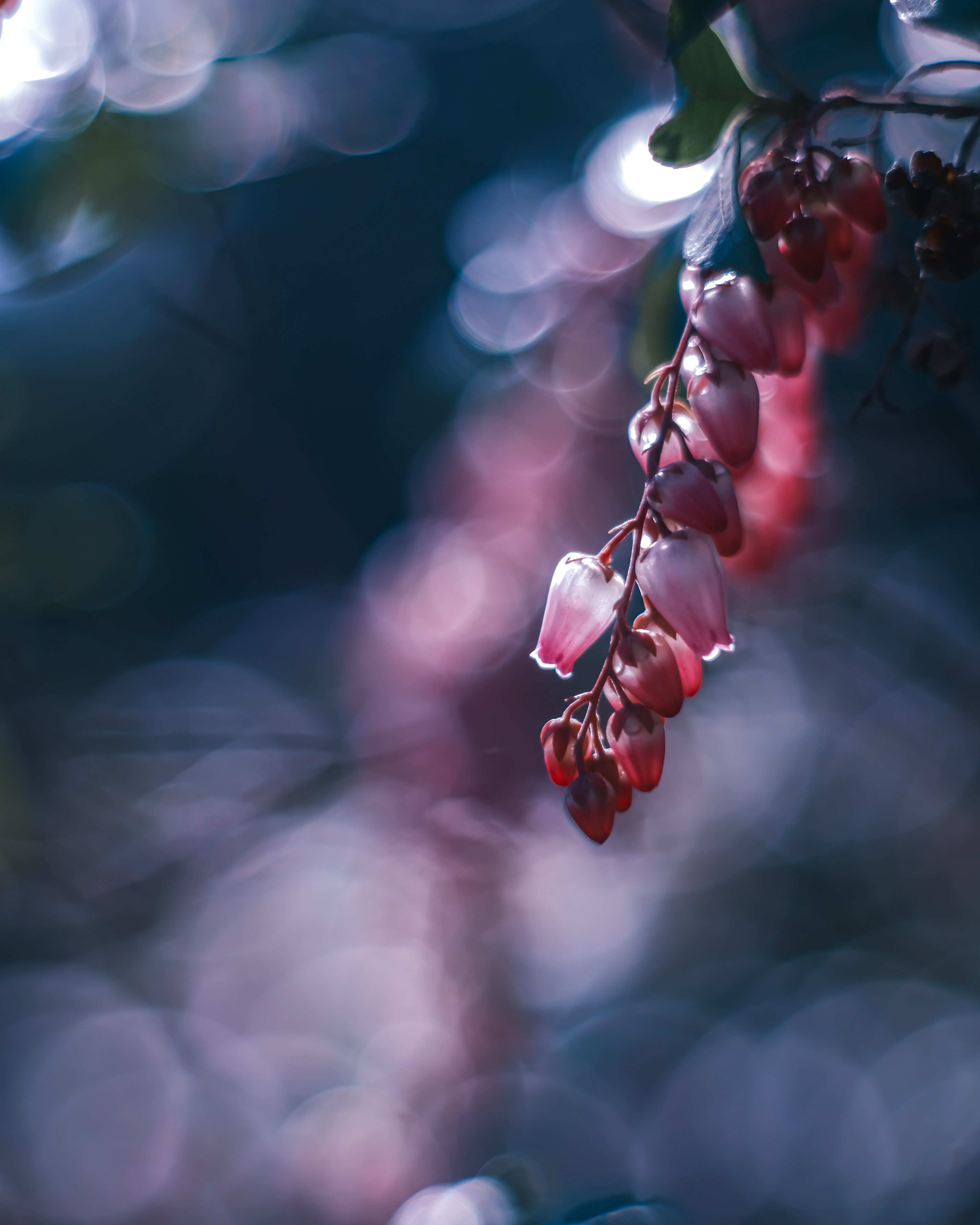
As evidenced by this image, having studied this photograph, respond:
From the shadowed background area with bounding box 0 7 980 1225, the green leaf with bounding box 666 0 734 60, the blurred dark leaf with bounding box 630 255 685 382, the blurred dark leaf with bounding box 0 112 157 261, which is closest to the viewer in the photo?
the green leaf with bounding box 666 0 734 60

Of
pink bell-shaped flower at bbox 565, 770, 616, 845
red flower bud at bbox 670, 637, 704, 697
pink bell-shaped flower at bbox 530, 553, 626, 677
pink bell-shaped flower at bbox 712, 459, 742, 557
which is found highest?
pink bell-shaped flower at bbox 712, 459, 742, 557

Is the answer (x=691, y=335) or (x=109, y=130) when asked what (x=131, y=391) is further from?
(x=691, y=335)

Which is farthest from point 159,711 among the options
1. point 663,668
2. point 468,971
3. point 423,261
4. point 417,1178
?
point 423,261

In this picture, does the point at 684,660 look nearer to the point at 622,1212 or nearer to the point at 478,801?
the point at 622,1212

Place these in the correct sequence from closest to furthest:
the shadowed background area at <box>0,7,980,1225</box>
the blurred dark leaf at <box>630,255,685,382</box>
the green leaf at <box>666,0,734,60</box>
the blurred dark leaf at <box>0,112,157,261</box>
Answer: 1. the green leaf at <box>666,0,734,60</box>
2. the blurred dark leaf at <box>630,255,685,382</box>
3. the blurred dark leaf at <box>0,112,157,261</box>
4. the shadowed background area at <box>0,7,980,1225</box>

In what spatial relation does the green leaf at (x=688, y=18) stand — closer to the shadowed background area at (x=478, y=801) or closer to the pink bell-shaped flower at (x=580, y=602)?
the pink bell-shaped flower at (x=580, y=602)

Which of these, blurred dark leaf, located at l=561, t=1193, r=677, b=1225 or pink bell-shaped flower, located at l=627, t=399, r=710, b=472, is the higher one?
pink bell-shaped flower, located at l=627, t=399, r=710, b=472

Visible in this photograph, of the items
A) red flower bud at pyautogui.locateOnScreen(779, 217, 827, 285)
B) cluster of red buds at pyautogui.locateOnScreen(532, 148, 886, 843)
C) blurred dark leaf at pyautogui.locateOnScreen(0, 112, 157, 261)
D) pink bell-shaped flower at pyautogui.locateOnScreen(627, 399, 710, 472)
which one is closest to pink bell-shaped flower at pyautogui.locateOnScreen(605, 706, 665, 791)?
cluster of red buds at pyautogui.locateOnScreen(532, 148, 886, 843)

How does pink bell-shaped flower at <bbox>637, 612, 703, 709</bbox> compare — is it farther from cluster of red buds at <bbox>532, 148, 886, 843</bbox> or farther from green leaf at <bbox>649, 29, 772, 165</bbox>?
green leaf at <bbox>649, 29, 772, 165</bbox>
